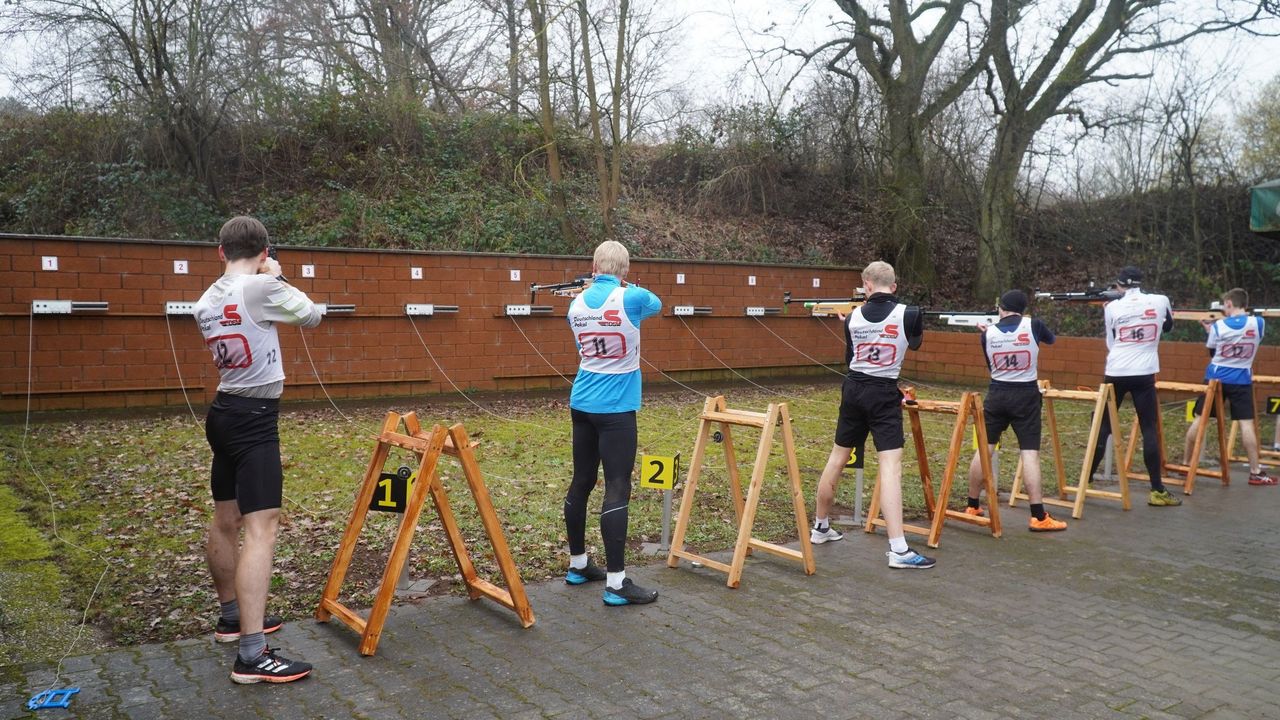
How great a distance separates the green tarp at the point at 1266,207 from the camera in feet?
31.2

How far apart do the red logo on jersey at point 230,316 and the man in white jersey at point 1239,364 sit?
8.72 m

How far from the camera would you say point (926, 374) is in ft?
56.5

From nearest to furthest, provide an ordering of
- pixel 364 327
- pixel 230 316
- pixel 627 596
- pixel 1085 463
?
1. pixel 230 316
2. pixel 627 596
3. pixel 1085 463
4. pixel 364 327

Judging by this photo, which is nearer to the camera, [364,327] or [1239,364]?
[1239,364]

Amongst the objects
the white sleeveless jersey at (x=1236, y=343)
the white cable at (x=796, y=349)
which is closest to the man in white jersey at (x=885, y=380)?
the white sleeveless jersey at (x=1236, y=343)

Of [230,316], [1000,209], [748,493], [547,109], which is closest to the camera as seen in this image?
[230,316]

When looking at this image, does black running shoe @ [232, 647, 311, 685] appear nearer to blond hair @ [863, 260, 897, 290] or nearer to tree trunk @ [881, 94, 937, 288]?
blond hair @ [863, 260, 897, 290]

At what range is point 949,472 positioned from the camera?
618 centimetres

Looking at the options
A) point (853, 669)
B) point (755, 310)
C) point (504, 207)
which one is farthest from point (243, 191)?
point (853, 669)

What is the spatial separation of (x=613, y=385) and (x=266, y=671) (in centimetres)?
217

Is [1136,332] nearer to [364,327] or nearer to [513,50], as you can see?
[364,327]

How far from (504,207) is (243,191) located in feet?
16.2

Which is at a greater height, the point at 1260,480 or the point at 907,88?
the point at 907,88

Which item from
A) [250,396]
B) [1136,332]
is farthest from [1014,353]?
[250,396]
